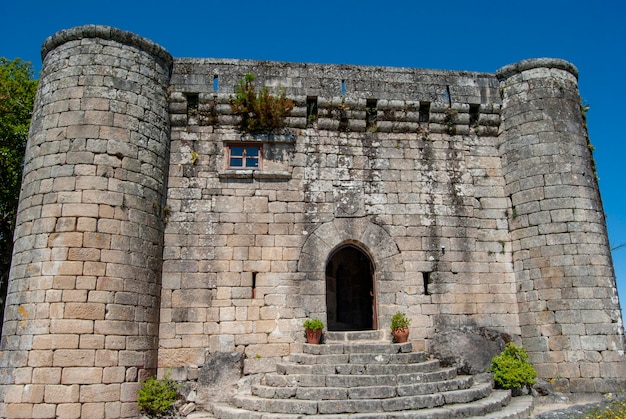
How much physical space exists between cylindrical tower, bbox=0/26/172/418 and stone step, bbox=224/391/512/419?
218 cm

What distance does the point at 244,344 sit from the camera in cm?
916

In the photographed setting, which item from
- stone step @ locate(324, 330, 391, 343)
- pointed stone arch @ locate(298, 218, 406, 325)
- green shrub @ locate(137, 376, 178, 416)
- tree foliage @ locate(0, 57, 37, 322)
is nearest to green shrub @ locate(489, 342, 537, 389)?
stone step @ locate(324, 330, 391, 343)

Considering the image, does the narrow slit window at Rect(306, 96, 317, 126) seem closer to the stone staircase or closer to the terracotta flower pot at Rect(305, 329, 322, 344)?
the terracotta flower pot at Rect(305, 329, 322, 344)

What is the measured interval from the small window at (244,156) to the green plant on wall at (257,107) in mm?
363

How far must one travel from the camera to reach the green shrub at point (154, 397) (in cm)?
813

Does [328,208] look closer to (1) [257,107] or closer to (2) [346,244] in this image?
(2) [346,244]

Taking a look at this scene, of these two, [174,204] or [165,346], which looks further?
[174,204]

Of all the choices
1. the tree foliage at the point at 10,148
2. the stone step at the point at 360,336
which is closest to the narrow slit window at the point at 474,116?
the stone step at the point at 360,336

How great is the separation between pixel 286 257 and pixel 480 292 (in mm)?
4121

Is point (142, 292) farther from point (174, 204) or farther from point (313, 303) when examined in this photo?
point (313, 303)

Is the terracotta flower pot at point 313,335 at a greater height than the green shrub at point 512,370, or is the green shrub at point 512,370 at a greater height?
the terracotta flower pot at point 313,335

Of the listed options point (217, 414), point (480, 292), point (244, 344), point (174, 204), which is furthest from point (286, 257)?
point (480, 292)

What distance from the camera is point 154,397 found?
819 cm

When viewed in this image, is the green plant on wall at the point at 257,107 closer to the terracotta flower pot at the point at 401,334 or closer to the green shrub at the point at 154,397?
the terracotta flower pot at the point at 401,334
